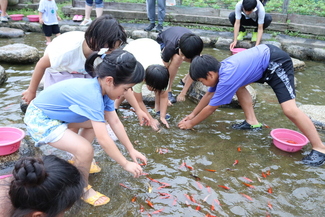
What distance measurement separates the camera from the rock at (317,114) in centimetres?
451


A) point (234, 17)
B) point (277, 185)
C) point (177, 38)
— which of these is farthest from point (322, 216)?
point (234, 17)

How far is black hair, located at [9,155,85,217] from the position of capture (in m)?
1.66

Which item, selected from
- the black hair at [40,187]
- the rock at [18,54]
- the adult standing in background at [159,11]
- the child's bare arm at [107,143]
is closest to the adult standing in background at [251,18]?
the adult standing in background at [159,11]

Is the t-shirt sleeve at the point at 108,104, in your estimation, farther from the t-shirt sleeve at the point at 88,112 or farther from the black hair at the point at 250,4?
the black hair at the point at 250,4

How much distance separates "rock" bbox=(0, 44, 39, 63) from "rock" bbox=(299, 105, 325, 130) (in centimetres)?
551

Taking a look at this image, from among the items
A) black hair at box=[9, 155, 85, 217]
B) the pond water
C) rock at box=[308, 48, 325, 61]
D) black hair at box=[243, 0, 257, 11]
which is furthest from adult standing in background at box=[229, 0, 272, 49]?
black hair at box=[9, 155, 85, 217]

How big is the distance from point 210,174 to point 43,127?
187 centimetres

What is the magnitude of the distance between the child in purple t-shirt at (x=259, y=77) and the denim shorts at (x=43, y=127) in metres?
1.88

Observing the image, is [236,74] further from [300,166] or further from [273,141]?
[300,166]

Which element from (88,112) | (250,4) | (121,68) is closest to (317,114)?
(121,68)

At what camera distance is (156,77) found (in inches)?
157

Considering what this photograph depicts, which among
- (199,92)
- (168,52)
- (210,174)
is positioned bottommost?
(210,174)

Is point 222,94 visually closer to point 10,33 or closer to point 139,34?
point 139,34

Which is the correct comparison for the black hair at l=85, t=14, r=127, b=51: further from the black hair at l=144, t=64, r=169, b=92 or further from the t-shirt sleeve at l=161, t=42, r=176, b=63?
the t-shirt sleeve at l=161, t=42, r=176, b=63
